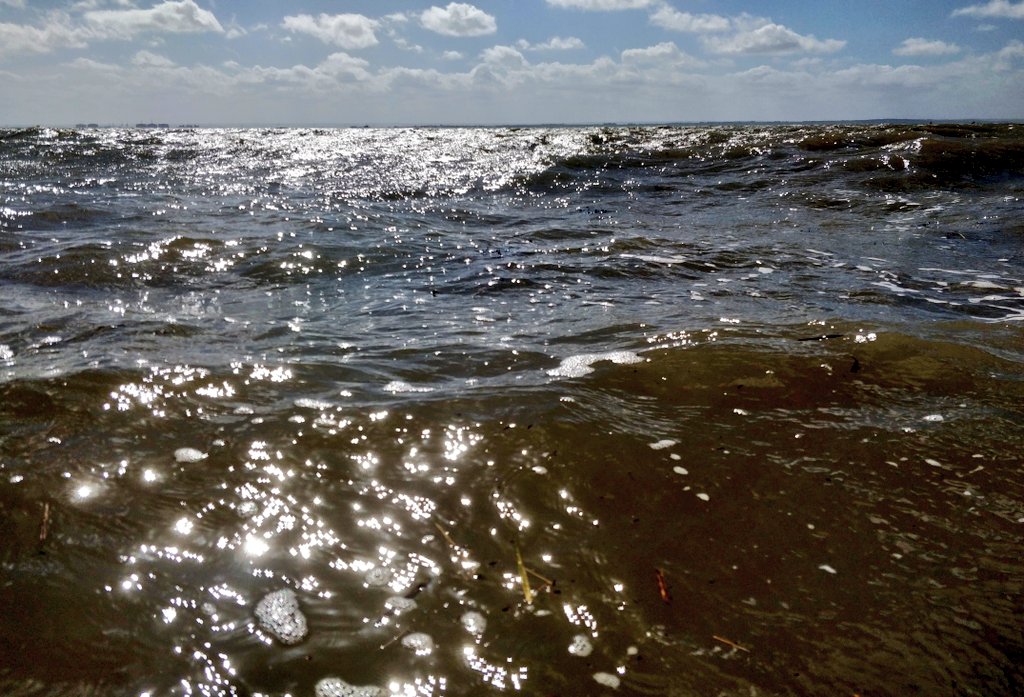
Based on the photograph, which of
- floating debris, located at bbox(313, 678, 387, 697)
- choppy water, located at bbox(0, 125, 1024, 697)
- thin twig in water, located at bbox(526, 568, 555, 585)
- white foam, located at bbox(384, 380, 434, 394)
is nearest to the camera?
floating debris, located at bbox(313, 678, 387, 697)

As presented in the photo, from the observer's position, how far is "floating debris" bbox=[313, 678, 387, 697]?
1556mm

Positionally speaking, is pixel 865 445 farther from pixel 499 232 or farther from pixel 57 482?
pixel 499 232

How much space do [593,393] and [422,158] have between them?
1225 cm

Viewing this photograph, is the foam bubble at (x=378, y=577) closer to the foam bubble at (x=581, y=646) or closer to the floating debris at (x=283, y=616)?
the floating debris at (x=283, y=616)

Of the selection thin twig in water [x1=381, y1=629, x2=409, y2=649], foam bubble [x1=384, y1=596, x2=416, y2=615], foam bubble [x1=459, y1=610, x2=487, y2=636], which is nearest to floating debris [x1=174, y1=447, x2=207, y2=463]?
foam bubble [x1=384, y1=596, x2=416, y2=615]

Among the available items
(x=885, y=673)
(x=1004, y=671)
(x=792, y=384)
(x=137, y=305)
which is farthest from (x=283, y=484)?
(x=137, y=305)

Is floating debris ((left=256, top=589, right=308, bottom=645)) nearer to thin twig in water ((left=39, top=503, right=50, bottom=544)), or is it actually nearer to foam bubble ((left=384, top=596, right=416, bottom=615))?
foam bubble ((left=384, top=596, right=416, bottom=615))

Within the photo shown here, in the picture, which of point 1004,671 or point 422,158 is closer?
point 1004,671

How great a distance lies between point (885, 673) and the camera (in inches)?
63.2

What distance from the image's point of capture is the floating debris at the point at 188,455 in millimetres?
2395

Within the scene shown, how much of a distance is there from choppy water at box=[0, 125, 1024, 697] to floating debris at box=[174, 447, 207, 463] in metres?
0.02

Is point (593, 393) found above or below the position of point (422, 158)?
below

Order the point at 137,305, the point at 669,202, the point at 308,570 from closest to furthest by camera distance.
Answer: the point at 308,570 < the point at 137,305 < the point at 669,202

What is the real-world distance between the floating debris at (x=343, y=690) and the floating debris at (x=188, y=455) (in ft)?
3.82
